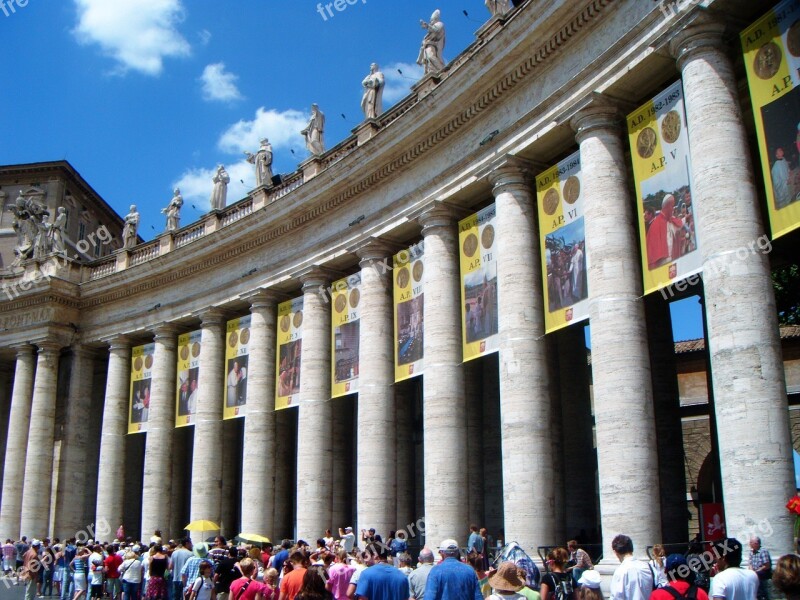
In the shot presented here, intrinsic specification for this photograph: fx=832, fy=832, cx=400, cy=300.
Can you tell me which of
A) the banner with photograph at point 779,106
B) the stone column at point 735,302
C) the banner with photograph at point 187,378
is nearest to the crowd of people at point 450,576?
the stone column at point 735,302

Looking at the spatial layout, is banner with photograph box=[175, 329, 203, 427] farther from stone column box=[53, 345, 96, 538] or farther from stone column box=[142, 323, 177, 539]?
stone column box=[53, 345, 96, 538]

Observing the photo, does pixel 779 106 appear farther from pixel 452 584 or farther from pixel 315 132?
pixel 315 132

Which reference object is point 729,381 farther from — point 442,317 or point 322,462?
point 322,462

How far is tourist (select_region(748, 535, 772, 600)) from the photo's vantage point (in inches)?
480

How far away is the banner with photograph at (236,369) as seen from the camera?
3177 cm

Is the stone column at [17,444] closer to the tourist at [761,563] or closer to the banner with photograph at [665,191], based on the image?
the banner with photograph at [665,191]

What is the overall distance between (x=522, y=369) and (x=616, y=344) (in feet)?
10.2

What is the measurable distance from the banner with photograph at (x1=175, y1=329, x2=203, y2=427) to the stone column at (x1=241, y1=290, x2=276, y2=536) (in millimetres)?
3790

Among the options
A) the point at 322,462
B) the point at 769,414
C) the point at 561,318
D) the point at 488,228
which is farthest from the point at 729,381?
the point at 322,462

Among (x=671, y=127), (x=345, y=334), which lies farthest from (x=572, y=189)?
(x=345, y=334)

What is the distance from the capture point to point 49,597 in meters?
26.7

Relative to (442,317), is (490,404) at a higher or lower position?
lower

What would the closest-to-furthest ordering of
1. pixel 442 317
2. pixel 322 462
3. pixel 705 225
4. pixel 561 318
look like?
pixel 705 225 → pixel 561 318 → pixel 442 317 → pixel 322 462

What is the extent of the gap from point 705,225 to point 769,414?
3690 millimetres
